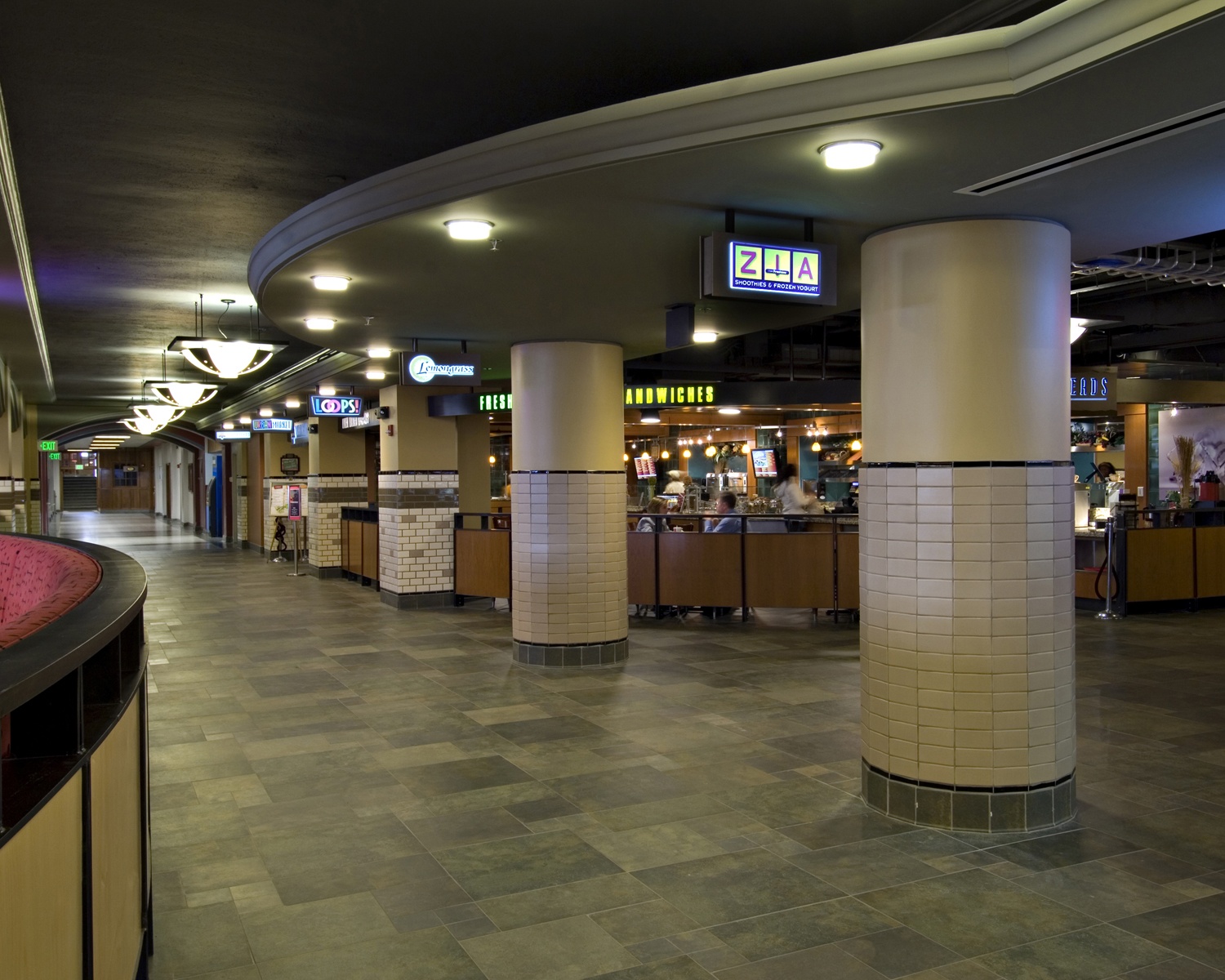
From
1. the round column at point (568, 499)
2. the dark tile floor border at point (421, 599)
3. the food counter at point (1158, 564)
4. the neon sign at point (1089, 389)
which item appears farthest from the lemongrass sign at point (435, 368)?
the neon sign at point (1089, 389)

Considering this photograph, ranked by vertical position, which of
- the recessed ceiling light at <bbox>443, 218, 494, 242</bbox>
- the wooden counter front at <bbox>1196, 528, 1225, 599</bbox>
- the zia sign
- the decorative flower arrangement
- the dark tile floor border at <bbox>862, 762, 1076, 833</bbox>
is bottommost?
the dark tile floor border at <bbox>862, 762, 1076, 833</bbox>

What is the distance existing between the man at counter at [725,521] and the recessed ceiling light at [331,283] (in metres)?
5.93

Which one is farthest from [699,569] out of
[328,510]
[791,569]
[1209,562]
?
[328,510]

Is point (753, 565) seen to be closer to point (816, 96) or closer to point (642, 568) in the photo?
point (642, 568)

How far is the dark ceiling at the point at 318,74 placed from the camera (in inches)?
177

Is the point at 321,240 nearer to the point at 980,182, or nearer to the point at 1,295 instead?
the point at 980,182

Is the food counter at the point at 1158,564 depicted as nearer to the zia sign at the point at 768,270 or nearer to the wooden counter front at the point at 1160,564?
the wooden counter front at the point at 1160,564

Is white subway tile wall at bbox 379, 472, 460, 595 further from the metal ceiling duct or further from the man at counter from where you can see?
the metal ceiling duct

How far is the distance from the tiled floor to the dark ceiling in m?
3.74

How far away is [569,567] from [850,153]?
18.3ft

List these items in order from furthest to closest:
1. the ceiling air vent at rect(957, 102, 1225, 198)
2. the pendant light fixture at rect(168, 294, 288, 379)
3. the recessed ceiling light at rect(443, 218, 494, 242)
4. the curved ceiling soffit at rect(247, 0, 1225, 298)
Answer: the pendant light fixture at rect(168, 294, 288, 379) → the recessed ceiling light at rect(443, 218, 494, 242) → the ceiling air vent at rect(957, 102, 1225, 198) → the curved ceiling soffit at rect(247, 0, 1225, 298)

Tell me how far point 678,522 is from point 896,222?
9.76 metres

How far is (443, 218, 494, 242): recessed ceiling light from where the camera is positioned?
16.0 feet

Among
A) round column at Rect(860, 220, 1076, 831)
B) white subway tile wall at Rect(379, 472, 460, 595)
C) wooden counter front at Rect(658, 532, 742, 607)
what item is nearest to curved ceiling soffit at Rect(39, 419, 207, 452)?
white subway tile wall at Rect(379, 472, 460, 595)
